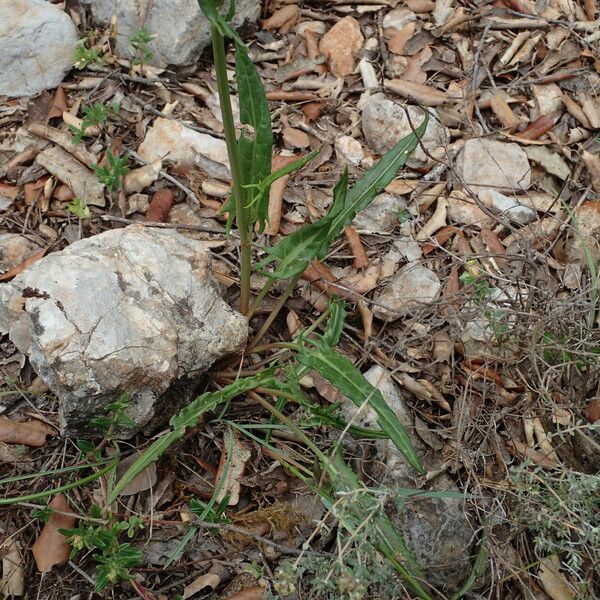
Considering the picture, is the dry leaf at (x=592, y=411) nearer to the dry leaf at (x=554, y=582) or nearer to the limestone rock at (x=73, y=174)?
the dry leaf at (x=554, y=582)

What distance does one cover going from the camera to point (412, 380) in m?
2.48

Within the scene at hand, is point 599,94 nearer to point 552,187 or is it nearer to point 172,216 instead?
point 552,187

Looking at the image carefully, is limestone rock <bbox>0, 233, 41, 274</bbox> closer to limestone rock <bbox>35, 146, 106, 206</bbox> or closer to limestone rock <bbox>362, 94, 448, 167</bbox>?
limestone rock <bbox>35, 146, 106, 206</bbox>

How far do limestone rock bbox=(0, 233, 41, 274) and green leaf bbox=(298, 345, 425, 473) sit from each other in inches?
46.4

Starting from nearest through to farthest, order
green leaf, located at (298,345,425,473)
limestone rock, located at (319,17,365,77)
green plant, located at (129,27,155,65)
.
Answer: green leaf, located at (298,345,425,473) → green plant, located at (129,27,155,65) → limestone rock, located at (319,17,365,77)

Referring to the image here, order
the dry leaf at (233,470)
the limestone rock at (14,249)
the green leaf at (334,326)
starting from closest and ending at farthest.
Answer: the green leaf at (334,326) → the dry leaf at (233,470) → the limestone rock at (14,249)

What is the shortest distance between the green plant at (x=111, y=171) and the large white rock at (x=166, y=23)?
55 centimetres

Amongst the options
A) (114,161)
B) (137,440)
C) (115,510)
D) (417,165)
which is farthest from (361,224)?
(115,510)

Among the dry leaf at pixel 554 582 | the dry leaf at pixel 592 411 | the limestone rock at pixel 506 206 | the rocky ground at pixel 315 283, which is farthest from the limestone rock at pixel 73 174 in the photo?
the dry leaf at pixel 554 582

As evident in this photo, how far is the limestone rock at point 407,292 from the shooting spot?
8.54 feet

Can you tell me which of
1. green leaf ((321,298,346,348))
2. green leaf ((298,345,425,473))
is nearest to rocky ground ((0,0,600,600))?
green leaf ((298,345,425,473))

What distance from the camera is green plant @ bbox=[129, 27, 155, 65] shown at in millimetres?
2965

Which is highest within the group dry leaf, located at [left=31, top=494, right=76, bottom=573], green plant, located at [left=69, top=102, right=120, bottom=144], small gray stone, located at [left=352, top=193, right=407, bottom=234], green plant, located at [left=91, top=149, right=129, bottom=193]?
green plant, located at [left=69, top=102, right=120, bottom=144]

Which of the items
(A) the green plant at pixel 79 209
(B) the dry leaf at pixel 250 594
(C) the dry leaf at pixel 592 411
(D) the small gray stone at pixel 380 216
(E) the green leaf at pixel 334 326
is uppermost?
(A) the green plant at pixel 79 209
